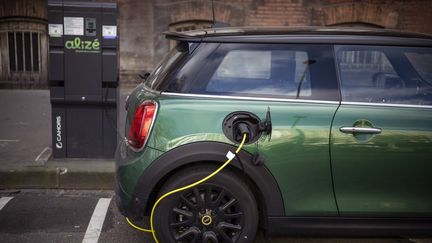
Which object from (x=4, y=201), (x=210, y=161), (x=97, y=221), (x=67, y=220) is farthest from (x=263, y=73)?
(x=4, y=201)

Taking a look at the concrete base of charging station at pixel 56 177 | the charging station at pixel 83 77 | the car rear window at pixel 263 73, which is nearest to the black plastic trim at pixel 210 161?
the car rear window at pixel 263 73

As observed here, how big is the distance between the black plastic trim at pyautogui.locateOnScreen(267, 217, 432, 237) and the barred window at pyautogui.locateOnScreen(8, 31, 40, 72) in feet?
27.7

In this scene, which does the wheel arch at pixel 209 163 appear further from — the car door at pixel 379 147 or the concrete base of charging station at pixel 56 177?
the concrete base of charging station at pixel 56 177

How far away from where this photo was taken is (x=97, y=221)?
460 cm

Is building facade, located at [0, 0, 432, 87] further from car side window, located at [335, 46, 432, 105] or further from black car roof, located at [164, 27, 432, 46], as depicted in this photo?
car side window, located at [335, 46, 432, 105]

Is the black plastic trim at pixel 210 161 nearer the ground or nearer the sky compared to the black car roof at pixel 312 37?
nearer the ground

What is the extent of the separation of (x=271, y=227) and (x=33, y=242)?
1931mm

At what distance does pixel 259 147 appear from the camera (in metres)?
3.56

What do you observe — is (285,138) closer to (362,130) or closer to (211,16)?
(362,130)

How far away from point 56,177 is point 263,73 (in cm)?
281

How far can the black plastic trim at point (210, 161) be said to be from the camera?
3.54 metres

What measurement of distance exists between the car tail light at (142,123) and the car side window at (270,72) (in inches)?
12.5

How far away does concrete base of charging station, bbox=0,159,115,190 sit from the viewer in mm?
5418

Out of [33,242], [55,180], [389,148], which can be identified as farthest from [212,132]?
[55,180]
